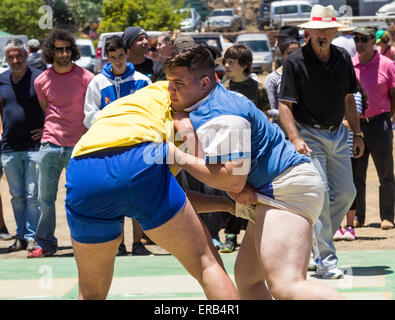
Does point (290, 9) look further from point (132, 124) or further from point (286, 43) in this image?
point (132, 124)

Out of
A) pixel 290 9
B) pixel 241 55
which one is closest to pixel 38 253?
pixel 241 55

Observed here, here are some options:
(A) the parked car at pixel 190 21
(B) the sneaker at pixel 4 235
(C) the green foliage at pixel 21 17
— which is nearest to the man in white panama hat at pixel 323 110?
(B) the sneaker at pixel 4 235

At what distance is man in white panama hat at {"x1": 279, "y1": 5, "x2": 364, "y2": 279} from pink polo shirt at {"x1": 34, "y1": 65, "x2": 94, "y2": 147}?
2216 mm

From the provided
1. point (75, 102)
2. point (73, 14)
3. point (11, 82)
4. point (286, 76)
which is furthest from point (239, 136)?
point (73, 14)

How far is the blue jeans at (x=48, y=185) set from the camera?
760 cm

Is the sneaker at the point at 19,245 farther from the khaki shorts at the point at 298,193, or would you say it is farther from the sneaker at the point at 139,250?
the khaki shorts at the point at 298,193

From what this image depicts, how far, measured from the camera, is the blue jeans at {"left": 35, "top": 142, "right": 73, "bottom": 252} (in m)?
7.60

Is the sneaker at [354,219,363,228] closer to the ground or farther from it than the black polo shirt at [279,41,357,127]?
closer to the ground

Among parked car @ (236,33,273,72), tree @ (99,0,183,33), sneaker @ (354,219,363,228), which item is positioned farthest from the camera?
tree @ (99,0,183,33)

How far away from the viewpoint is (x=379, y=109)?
864 centimetres

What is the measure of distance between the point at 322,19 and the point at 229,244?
2447 mm

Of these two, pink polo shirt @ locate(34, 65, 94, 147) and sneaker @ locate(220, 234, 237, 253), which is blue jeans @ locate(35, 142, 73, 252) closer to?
pink polo shirt @ locate(34, 65, 94, 147)

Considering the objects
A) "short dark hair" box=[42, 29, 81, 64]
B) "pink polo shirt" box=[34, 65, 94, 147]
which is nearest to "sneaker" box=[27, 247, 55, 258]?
"pink polo shirt" box=[34, 65, 94, 147]
